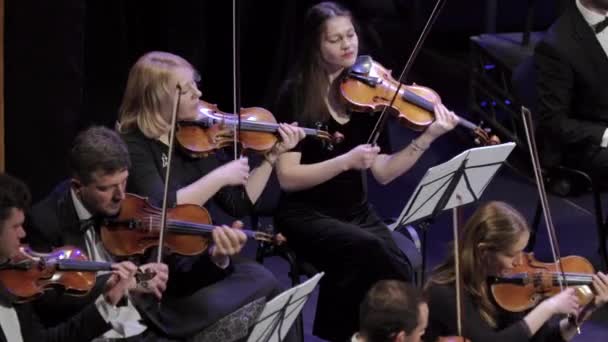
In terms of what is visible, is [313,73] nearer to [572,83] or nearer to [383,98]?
[383,98]

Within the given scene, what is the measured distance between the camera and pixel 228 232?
126 inches

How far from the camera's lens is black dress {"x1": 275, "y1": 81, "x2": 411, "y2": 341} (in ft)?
12.3

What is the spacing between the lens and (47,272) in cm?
278

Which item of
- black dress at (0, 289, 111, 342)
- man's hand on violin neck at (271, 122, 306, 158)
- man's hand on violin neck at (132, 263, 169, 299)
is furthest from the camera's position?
man's hand on violin neck at (271, 122, 306, 158)

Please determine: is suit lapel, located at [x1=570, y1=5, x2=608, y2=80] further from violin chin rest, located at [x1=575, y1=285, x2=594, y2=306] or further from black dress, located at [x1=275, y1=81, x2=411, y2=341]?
violin chin rest, located at [x1=575, y1=285, x2=594, y2=306]

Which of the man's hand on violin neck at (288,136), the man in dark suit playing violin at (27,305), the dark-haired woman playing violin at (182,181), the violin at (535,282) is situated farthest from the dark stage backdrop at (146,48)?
the violin at (535,282)

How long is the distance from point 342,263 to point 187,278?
2.01ft

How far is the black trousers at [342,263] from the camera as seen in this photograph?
3.75 m

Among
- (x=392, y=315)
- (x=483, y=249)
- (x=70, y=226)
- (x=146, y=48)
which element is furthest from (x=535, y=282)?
(x=146, y=48)

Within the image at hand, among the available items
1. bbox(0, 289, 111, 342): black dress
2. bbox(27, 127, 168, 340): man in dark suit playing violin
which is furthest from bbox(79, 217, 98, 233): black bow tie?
bbox(0, 289, 111, 342): black dress

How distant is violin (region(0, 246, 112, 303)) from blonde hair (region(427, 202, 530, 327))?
0.99 meters

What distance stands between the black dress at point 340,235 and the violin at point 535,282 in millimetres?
559

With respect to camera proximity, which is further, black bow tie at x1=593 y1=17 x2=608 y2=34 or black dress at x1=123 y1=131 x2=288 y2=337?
black bow tie at x1=593 y1=17 x2=608 y2=34

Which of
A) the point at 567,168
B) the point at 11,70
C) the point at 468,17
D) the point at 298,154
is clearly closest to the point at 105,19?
the point at 11,70
